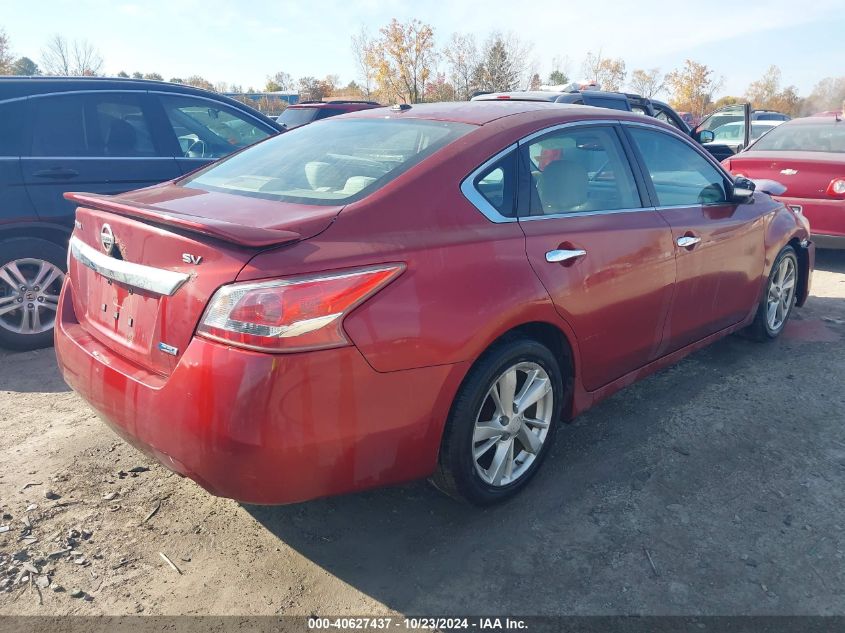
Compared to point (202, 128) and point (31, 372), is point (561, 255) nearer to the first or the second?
point (31, 372)

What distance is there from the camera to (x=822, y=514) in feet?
9.39

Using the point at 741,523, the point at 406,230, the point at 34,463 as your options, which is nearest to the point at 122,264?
the point at 406,230

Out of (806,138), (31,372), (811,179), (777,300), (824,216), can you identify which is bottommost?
(31,372)

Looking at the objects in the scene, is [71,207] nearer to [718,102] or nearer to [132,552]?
[132,552]

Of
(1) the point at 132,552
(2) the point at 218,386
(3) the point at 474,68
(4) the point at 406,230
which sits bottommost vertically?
(1) the point at 132,552

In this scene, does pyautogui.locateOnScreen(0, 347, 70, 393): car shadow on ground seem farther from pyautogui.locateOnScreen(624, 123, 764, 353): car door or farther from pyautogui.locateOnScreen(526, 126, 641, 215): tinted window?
pyautogui.locateOnScreen(624, 123, 764, 353): car door

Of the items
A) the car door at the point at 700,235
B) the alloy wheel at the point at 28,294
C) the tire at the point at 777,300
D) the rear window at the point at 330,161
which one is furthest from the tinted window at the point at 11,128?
the tire at the point at 777,300

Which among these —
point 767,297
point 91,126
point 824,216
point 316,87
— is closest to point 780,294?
point 767,297

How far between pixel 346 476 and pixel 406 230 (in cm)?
87

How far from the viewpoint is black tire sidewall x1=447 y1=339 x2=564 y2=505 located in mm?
2533

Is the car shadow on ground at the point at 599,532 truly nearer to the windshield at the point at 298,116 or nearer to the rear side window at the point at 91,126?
the rear side window at the point at 91,126

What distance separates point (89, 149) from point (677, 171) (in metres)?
3.99

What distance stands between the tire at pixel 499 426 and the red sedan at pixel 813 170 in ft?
14.6

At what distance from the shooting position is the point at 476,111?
3.15m
